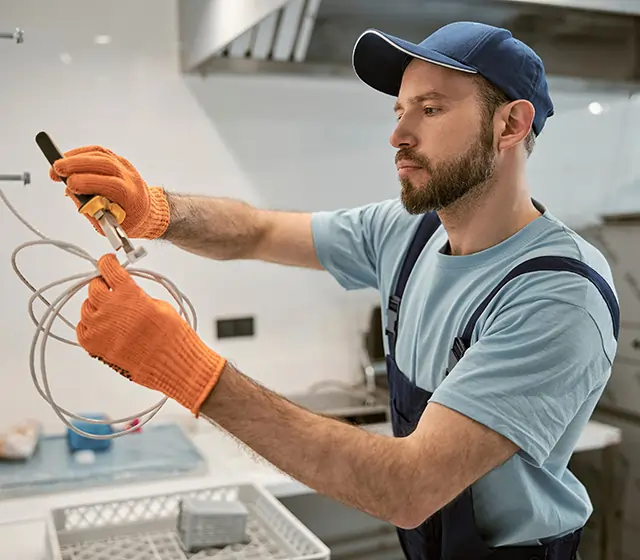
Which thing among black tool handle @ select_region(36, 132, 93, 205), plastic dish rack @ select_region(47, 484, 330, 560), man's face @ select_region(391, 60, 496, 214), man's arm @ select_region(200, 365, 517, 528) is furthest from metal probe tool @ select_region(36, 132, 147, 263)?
plastic dish rack @ select_region(47, 484, 330, 560)

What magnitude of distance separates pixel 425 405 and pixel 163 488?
0.78m

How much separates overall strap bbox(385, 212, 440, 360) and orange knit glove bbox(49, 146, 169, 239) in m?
0.42

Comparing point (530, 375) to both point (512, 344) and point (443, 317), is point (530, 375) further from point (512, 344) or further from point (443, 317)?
point (443, 317)

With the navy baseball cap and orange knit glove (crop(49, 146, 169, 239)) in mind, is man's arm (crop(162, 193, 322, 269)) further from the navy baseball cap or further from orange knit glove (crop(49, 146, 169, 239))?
the navy baseball cap

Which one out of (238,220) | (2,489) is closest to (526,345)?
(238,220)

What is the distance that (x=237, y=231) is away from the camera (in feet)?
4.63

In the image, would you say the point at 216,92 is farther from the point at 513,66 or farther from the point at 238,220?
the point at 513,66

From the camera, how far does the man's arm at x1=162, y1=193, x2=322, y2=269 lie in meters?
1.34

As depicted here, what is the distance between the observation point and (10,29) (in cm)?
195

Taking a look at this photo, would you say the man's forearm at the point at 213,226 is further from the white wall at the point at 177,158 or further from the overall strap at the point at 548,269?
the white wall at the point at 177,158

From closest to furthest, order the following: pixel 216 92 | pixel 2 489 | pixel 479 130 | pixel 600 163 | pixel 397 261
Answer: pixel 479 130 < pixel 397 261 < pixel 2 489 < pixel 216 92 < pixel 600 163

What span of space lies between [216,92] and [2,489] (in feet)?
3.89

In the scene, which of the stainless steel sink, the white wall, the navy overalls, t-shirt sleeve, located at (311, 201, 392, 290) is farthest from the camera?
the stainless steel sink

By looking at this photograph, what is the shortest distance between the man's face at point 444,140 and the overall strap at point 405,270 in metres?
0.21
